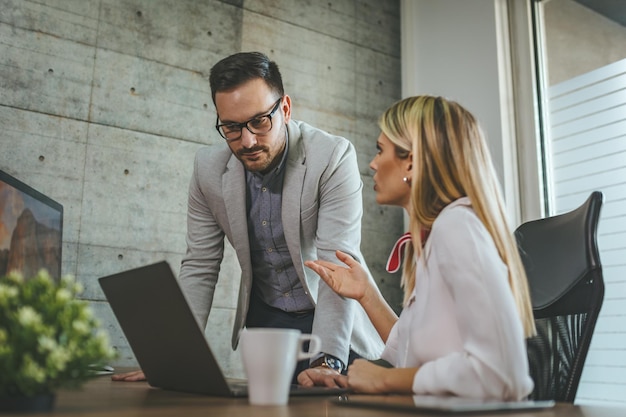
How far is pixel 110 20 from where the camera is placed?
3295 mm

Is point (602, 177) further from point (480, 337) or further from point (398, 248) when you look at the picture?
point (480, 337)

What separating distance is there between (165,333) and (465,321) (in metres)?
0.42

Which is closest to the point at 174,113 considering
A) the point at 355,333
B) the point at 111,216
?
the point at 111,216

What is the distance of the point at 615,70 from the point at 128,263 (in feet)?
8.33

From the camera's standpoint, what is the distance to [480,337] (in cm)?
84

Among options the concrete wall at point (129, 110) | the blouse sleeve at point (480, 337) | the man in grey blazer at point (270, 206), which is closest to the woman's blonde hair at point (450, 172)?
the blouse sleeve at point (480, 337)

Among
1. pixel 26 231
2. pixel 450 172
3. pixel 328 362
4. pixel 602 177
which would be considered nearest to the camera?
pixel 450 172

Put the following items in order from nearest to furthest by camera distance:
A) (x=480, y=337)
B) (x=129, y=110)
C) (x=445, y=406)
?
(x=445, y=406), (x=480, y=337), (x=129, y=110)

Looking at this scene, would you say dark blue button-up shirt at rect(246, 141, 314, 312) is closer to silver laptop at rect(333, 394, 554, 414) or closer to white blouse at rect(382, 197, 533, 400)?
white blouse at rect(382, 197, 533, 400)

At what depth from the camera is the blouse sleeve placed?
833mm

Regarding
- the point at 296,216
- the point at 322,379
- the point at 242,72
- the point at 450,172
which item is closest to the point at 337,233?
the point at 296,216

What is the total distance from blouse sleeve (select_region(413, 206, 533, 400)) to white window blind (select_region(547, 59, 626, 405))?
2344mm

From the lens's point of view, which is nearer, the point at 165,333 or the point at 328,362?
the point at 165,333

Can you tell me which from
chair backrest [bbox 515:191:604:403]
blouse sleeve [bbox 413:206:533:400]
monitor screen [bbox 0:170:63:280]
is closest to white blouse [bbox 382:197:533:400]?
blouse sleeve [bbox 413:206:533:400]
